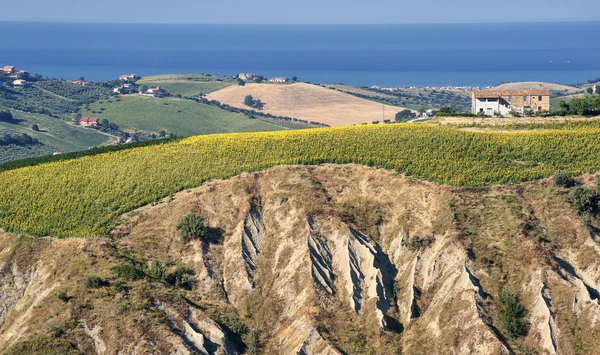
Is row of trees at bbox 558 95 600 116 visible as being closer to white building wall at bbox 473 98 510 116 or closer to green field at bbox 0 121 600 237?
green field at bbox 0 121 600 237

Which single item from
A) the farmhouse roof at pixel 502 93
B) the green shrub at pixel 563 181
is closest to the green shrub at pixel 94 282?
the green shrub at pixel 563 181

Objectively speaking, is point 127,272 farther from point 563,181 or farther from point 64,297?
point 563,181

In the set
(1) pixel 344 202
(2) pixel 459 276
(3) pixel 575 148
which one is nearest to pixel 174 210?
(1) pixel 344 202

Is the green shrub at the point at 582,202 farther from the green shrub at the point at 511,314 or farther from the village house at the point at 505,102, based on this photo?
the village house at the point at 505,102

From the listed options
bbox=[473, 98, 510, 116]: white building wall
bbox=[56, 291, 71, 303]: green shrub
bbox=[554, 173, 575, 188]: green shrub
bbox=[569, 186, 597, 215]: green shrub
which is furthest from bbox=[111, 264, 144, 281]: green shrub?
bbox=[473, 98, 510, 116]: white building wall

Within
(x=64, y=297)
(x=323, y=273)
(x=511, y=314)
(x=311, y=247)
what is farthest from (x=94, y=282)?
(x=511, y=314)

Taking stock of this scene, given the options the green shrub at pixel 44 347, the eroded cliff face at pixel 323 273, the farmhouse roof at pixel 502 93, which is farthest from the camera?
the farmhouse roof at pixel 502 93

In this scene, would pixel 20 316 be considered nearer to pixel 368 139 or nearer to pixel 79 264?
pixel 79 264
